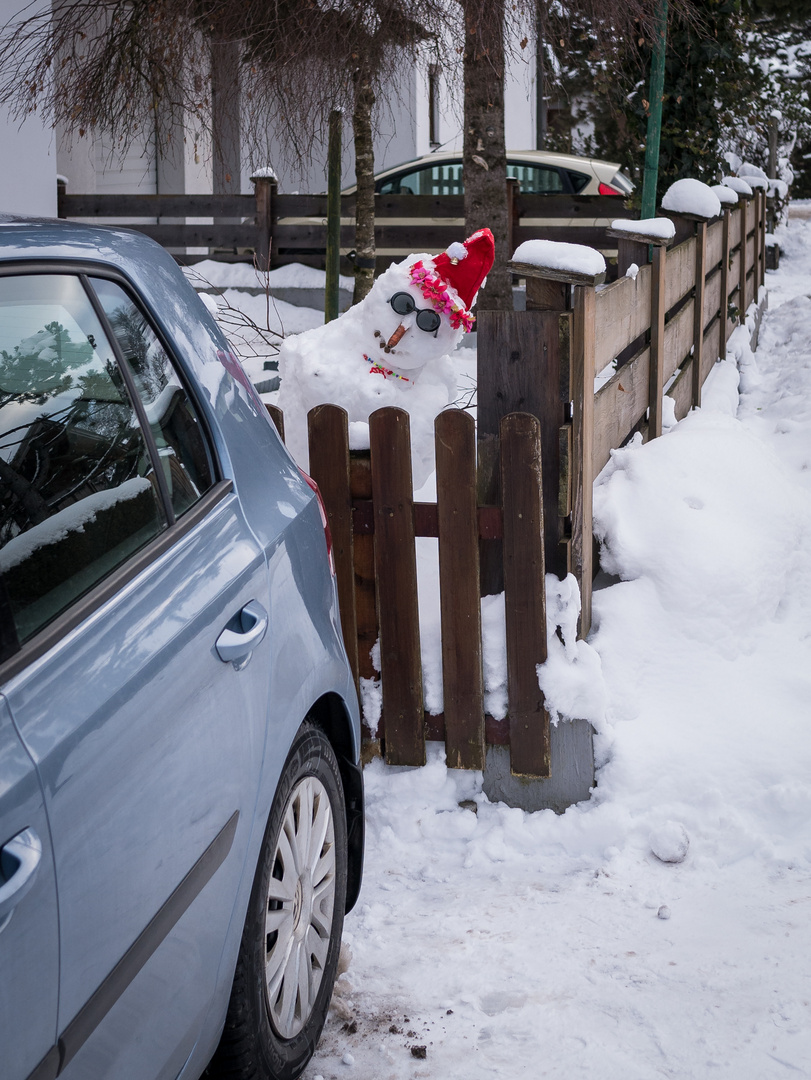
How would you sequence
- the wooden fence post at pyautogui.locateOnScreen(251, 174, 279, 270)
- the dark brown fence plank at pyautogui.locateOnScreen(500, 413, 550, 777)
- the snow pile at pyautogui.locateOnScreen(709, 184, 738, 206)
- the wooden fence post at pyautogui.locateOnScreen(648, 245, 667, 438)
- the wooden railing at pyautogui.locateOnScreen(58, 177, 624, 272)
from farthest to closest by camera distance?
the wooden fence post at pyautogui.locateOnScreen(251, 174, 279, 270) → the wooden railing at pyautogui.locateOnScreen(58, 177, 624, 272) → the snow pile at pyautogui.locateOnScreen(709, 184, 738, 206) → the wooden fence post at pyautogui.locateOnScreen(648, 245, 667, 438) → the dark brown fence plank at pyautogui.locateOnScreen(500, 413, 550, 777)

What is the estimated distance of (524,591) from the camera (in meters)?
2.98

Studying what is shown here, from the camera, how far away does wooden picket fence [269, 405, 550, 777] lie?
2.93 metres

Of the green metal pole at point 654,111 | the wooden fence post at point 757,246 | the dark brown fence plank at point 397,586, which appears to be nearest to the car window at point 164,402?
the dark brown fence plank at point 397,586

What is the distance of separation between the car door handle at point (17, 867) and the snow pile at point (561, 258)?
2169 mm

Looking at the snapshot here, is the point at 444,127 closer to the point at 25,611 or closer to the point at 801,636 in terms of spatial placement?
the point at 801,636

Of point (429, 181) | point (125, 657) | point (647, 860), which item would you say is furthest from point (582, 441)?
point (429, 181)

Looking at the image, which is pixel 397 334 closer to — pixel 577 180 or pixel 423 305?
pixel 423 305

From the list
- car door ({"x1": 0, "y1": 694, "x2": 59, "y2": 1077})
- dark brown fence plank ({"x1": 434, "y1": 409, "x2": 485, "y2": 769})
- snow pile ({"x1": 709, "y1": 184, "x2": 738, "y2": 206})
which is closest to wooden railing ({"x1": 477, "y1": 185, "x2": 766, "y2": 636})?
dark brown fence plank ({"x1": 434, "y1": 409, "x2": 485, "y2": 769})

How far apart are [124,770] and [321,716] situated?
3.10 feet

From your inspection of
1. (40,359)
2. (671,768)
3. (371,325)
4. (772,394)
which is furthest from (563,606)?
(772,394)

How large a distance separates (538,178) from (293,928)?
40.5ft

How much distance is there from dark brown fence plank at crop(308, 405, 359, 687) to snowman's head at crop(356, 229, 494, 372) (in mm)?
817

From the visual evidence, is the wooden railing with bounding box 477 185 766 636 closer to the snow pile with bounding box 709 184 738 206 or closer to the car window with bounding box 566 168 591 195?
the snow pile with bounding box 709 184 738 206

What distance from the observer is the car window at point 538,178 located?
12844mm
